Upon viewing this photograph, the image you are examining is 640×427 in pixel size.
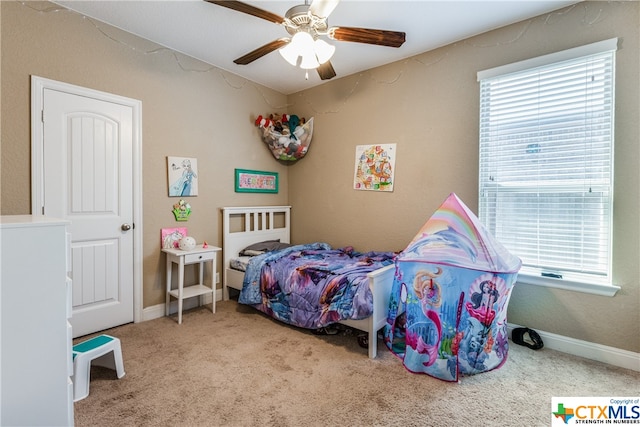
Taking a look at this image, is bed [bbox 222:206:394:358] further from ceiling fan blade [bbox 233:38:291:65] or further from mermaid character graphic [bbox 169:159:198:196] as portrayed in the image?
ceiling fan blade [bbox 233:38:291:65]

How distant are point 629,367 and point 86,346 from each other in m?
3.63

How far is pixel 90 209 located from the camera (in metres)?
2.56

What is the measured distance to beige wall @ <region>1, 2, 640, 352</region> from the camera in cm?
212

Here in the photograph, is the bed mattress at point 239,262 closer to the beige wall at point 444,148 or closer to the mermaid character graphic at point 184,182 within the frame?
the mermaid character graphic at point 184,182

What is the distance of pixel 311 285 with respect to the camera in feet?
8.41

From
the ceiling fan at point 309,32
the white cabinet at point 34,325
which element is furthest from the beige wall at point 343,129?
the white cabinet at point 34,325

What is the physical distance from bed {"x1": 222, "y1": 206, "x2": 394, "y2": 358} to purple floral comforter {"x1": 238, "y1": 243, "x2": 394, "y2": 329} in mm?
90

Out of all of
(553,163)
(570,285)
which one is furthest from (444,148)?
(570,285)

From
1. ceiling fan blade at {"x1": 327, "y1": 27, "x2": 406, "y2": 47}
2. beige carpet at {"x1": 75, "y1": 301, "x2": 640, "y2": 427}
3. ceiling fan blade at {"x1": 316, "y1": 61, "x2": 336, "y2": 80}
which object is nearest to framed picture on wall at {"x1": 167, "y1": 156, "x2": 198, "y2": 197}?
beige carpet at {"x1": 75, "y1": 301, "x2": 640, "y2": 427}

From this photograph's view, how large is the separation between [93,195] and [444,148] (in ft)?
10.6

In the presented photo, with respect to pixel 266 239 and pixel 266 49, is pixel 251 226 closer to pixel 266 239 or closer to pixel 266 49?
pixel 266 239

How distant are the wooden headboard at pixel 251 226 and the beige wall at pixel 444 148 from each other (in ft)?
0.61

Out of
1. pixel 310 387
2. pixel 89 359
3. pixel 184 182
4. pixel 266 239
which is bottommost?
pixel 310 387

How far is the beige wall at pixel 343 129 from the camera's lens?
2.12 m
